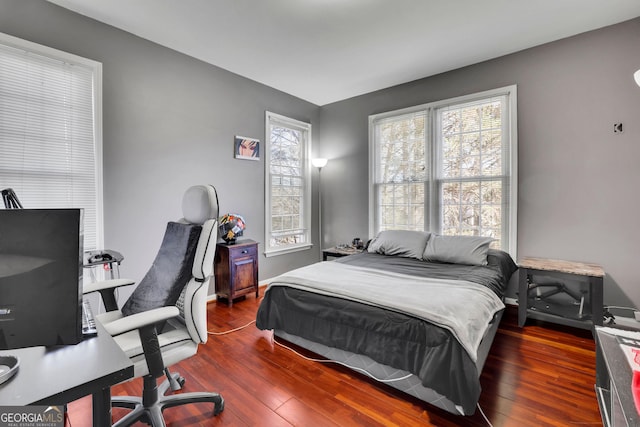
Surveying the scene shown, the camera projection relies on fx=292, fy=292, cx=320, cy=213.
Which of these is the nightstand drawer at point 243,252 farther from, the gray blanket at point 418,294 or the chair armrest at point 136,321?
the chair armrest at point 136,321

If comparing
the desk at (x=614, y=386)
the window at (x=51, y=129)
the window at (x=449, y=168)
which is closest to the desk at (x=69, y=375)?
the desk at (x=614, y=386)

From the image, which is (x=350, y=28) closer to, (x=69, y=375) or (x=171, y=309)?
(x=171, y=309)

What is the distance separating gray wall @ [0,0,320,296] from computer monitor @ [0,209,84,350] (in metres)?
2.19

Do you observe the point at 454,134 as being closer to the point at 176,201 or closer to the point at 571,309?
the point at 571,309

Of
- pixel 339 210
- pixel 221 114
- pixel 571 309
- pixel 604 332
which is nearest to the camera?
pixel 604 332

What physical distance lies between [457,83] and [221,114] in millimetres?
2953

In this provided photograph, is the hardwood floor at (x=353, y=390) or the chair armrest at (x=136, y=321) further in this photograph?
the hardwood floor at (x=353, y=390)

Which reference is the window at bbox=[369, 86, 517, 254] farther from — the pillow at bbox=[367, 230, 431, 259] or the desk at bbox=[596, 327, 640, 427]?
the desk at bbox=[596, 327, 640, 427]

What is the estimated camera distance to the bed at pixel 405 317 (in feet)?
5.35

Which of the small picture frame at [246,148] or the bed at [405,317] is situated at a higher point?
the small picture frame at [246,148]

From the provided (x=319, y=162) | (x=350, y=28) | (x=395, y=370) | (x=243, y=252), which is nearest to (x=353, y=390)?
(x=395, y=370)

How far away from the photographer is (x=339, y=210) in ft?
15.8

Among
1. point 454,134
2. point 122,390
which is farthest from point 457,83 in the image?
point 122,390

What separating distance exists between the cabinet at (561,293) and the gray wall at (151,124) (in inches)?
124
